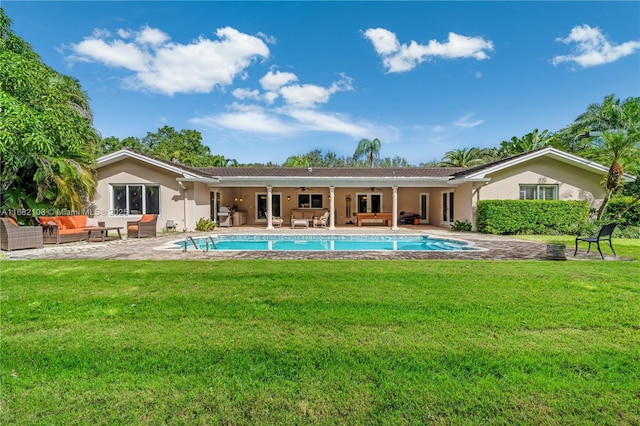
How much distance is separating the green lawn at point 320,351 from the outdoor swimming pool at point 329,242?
7.21m

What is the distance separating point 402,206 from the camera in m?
24.2

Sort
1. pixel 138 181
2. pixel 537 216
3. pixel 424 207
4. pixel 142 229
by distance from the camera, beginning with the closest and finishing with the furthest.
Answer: pixel 142 229
pixel 537 216
pixel 138 181
pixel 424 207

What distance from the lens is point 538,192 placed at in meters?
17.4

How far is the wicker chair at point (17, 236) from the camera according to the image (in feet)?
34.1

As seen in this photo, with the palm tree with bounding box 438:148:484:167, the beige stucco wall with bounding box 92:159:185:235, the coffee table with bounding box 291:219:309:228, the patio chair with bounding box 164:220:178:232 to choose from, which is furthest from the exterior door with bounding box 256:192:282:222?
the palm tree with bounding box 438:148:484:167

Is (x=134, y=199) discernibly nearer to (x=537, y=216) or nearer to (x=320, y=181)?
(x=320, y=181)

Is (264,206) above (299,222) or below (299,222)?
above

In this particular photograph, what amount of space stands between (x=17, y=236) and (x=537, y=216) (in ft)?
71.2

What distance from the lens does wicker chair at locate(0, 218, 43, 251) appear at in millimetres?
10383

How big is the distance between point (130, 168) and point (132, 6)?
8.09 metres

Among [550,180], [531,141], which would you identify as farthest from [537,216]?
[531,141]

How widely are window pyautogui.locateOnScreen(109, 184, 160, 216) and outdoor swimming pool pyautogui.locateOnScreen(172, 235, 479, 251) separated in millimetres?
4754

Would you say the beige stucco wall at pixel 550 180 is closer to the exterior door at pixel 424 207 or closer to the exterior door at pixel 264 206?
the exterior door at pixel 424 207

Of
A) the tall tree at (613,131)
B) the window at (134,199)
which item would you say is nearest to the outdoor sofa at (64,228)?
the window at (134,199)
